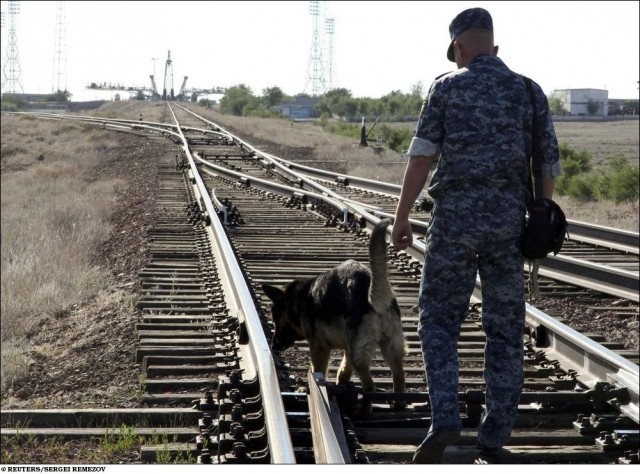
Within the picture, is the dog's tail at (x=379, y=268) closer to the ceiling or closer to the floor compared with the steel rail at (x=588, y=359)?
closer to the ceiling

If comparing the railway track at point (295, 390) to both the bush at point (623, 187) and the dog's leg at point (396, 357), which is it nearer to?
the dog's leg at point (396, 357)

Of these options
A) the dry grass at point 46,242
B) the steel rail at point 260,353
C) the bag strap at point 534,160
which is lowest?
the dry grass at point 46,242

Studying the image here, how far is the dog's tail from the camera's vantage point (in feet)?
16.0

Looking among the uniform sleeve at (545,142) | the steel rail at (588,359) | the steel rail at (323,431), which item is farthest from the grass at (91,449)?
the steel rail at (588,359)

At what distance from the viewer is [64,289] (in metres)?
9.58

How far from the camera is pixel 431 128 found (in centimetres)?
438

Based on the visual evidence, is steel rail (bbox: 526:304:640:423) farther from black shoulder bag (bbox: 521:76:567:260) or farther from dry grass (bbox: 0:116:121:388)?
dry grass (bbox: 0:116:121:388)

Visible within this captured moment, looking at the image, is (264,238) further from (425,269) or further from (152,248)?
(425,269)

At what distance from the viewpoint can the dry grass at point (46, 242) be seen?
8.77m

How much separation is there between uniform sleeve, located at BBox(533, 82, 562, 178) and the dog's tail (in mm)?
806

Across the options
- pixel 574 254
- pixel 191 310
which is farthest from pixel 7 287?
pixel 574 254

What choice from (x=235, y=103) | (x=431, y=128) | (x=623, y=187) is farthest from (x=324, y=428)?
(x=235, y=103)

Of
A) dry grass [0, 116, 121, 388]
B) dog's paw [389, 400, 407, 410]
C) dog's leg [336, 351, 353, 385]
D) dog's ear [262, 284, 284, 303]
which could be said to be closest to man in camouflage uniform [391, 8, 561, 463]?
dog's paw [389, 400, 407, 410]

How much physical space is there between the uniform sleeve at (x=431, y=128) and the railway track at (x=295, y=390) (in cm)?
128
